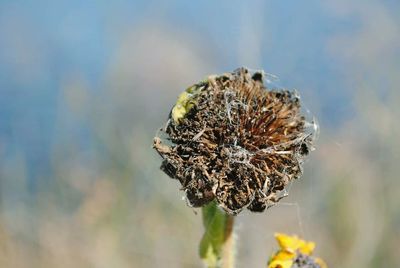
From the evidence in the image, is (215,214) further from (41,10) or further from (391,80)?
(41,10)

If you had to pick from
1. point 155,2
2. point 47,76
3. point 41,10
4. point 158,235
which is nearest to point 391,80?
point 158,235

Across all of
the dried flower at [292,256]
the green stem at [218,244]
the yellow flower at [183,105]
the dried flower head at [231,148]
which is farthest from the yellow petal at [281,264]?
the yellow flower at [183,105]

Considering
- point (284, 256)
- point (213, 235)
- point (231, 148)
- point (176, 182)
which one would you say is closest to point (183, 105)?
point (231, 148)

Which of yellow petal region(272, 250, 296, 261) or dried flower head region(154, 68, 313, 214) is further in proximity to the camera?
yellow petal region(272, 250, 296, 261)

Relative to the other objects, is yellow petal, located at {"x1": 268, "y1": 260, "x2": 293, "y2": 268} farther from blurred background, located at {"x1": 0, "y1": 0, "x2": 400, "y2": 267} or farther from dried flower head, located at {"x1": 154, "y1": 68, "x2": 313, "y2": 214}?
blurred background, located at {"x1": 0, "y1": 0, "x2": 400, "y2": 267}

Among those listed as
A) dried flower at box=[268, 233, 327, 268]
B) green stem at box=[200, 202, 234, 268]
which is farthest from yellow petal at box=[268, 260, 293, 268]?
green stem at box=[200, 202, 234, 268]

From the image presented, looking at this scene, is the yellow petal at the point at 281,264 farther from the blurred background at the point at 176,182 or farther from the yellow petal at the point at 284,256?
the blurred background at the point at 176,182
